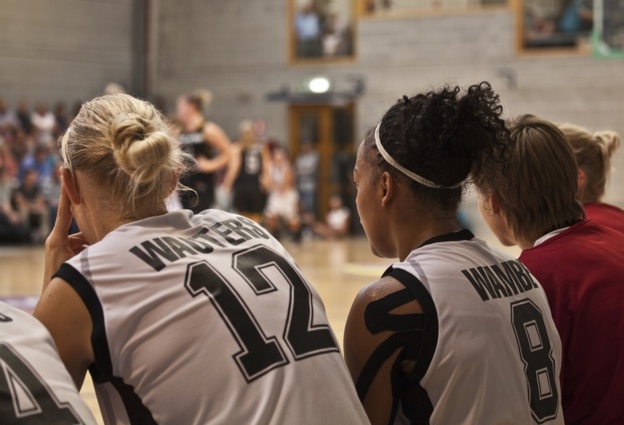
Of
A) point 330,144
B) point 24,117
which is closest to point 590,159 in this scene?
point 24,117

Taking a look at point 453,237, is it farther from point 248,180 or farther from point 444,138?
point 248,180

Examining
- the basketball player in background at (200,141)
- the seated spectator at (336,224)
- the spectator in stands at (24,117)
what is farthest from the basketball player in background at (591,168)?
the spectator in stands at (24,117)

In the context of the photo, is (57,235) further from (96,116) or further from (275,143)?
(275,143)

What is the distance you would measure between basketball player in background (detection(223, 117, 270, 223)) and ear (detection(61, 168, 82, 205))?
10246mm

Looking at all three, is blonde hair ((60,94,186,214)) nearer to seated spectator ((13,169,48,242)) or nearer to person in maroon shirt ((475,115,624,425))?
person in maroon shirt ((475,115,624,425))

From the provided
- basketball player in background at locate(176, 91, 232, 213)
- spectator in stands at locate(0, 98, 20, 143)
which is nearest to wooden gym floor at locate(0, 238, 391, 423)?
basketball player in background at locate(176, 91, 232, 213)

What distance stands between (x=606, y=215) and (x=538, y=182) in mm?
660

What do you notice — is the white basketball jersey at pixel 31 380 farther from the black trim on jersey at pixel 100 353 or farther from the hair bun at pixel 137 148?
the hair bun at pixel 137 148

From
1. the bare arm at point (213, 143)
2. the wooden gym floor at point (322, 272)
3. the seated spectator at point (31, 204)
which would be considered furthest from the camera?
the seated spectator at point (31, 204)

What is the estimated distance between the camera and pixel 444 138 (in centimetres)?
174

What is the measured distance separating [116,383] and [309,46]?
15.7m

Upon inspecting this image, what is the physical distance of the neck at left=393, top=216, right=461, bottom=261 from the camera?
71.4 inches

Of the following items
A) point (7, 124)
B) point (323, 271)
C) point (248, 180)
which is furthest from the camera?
point (7, 124)

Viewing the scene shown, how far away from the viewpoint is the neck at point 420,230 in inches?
71.4
